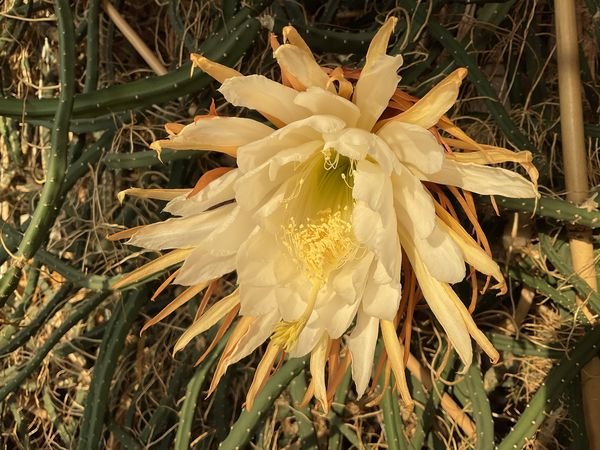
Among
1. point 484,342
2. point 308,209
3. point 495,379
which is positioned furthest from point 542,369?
point 308,209

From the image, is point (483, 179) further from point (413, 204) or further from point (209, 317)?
point (209, 317)

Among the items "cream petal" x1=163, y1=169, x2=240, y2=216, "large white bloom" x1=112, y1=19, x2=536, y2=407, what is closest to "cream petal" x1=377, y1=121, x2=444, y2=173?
"large white bloom" x1=112, y1=19, x2=536, y2=407

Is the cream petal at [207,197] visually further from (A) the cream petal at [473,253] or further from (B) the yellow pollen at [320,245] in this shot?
(A) the cream petal at [473,253]

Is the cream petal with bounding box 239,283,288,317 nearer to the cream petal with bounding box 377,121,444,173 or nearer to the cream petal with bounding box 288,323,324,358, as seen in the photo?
the cream petal with bounding box 288,323,324,358

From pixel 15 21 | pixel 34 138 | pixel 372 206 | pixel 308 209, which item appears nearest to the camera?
pixel 372 206

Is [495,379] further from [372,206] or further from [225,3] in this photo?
[225,3]
